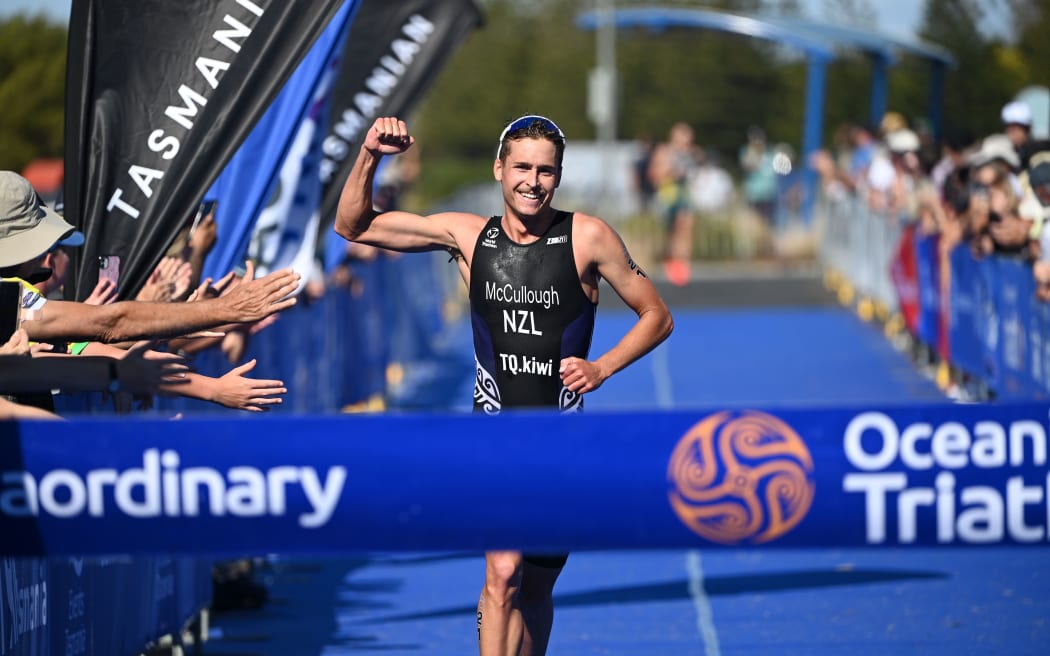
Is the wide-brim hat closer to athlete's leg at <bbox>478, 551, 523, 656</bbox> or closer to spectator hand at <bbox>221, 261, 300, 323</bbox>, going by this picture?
spectator hand at <bbox>221, 261, 300, 323</bbox>

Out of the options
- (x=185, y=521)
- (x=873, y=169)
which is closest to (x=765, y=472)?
(x=185, y=521)

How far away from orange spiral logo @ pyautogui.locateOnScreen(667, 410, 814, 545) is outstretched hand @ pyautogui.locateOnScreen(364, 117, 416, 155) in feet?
7.62

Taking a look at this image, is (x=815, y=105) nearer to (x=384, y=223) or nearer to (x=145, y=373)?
(x=384, y=223)

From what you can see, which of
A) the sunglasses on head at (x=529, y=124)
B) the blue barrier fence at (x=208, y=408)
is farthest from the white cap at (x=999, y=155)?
the sunglasses on head at (x=529, y=124)

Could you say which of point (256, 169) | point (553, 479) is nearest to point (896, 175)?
point (256, 169)

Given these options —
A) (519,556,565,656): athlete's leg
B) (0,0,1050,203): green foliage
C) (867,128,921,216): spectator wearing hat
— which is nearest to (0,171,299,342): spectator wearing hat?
(519,556,565,656): athlete's leg

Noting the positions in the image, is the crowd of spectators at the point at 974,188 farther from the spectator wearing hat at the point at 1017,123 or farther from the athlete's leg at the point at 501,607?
the athlete's leg at the point at 501,607

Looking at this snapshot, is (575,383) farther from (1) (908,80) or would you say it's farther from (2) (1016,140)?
(1) (908,80)

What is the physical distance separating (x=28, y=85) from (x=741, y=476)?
58.2ft

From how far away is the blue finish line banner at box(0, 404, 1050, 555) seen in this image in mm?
3988

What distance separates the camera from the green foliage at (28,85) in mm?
20069

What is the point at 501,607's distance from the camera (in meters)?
5.97

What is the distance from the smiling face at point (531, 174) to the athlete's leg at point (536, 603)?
1.28 m

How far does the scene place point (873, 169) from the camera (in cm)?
2300
